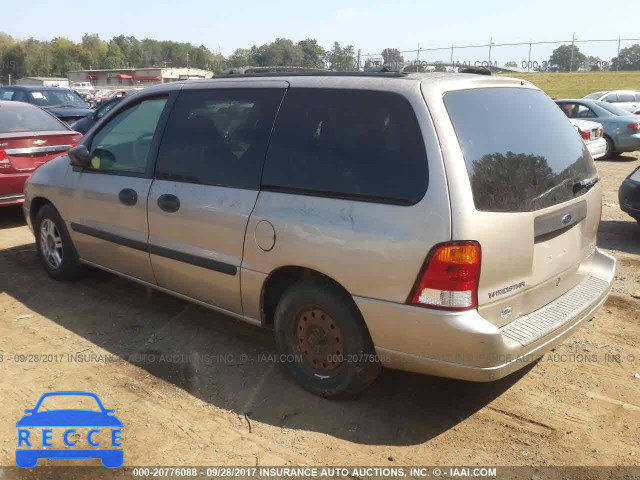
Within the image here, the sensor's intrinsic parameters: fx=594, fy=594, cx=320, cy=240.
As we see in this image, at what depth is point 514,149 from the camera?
3168 millimetres

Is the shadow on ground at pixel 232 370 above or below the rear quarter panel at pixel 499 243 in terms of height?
below

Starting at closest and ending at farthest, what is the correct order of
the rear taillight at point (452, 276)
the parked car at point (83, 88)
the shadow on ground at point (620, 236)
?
the rear taillight at point (452, 276)
the shadow on ground at point (620, 236)
the parked car at point (83, 88)

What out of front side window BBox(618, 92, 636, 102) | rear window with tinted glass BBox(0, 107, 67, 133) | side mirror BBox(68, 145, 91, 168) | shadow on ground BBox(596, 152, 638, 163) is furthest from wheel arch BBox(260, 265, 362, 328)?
front side window BBox(618, 92, 636, 102)

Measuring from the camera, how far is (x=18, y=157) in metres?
7.27

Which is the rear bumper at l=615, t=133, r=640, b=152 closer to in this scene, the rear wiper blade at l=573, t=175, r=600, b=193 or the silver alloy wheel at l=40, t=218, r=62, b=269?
the rear wiper blade at l=573, t=175, r=600, b=193

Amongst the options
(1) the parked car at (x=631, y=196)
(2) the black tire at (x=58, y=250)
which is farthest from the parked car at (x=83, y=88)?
(1) the parked car at (x=631, y=196)

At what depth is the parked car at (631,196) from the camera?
6.91 meters

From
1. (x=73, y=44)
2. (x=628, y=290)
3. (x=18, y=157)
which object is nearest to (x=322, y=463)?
(x=628, y=290)

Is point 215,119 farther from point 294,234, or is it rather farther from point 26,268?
point 26,268

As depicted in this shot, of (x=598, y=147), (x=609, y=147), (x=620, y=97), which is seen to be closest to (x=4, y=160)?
(x=598, y=147)

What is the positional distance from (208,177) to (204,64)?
110726mm

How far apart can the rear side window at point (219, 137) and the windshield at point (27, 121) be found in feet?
15.0

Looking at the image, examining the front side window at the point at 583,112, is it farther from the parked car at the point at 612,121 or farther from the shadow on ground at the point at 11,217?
the shadow on ground at the point at 11,217

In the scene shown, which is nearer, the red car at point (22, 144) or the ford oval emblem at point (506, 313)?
the ford oval emblem at point (506, 313)
